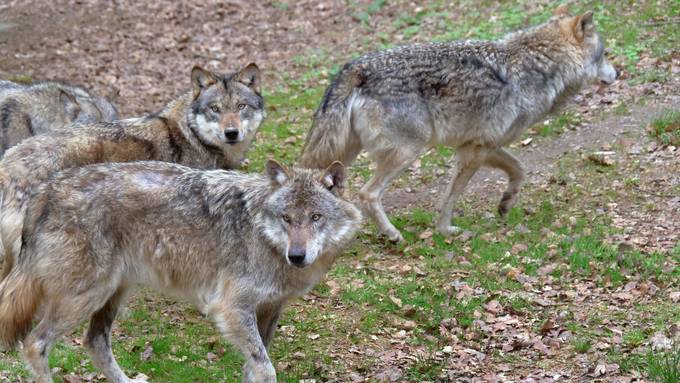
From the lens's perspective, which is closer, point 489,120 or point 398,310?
point 398,310

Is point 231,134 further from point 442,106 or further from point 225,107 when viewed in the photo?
point 442,106

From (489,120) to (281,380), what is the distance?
13.5ft

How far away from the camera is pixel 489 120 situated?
9.52 meters

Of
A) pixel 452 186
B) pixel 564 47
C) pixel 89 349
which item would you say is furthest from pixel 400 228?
pixel 89 349

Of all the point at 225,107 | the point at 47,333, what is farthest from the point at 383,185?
the point at 47,333

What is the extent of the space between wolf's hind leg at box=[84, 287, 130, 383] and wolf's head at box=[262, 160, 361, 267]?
48.8 inches

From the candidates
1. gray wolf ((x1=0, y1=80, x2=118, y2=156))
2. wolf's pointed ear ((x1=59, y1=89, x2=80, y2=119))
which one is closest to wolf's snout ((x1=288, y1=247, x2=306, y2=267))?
gray wolf ((x1=0, y1=80, x2=118, y2=156))

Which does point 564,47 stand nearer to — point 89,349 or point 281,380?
point 281,380

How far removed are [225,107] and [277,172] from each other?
8.36 feet

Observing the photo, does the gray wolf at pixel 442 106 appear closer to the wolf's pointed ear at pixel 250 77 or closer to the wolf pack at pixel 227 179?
the wolf pack at pixel 227 179

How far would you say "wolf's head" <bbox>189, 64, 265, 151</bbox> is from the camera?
8.37m

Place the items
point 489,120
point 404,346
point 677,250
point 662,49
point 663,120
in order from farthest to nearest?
1. point 662,49
2. point 663,120
3. point 489,120
4. point 677,250
5. point 404,346

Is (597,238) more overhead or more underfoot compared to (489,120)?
more underfoot

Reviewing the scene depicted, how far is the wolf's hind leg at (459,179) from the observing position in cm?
959
